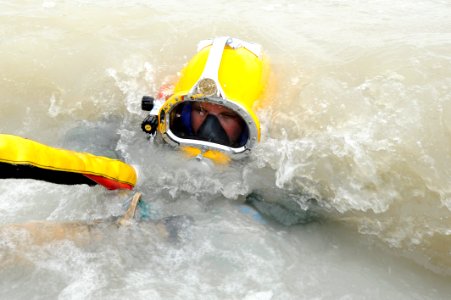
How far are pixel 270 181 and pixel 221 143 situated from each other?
59 centimetres

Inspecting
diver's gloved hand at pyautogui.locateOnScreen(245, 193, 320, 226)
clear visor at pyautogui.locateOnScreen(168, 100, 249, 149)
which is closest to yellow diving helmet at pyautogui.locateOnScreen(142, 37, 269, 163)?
clear visor at pyautogui.locateOnScreen(168, 100, 249, 149)

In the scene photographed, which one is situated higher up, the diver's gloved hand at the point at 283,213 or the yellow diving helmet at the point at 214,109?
the yellow diving helmet at the point at 214,109

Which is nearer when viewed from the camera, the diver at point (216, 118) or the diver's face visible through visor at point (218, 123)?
the diver at point (216, 118)

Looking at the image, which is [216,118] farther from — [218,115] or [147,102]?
[147,102]

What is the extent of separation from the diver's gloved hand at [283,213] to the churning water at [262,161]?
0.25 feet

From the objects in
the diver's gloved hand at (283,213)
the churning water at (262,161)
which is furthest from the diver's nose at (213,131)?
the diver's gloved hand at (283,213)

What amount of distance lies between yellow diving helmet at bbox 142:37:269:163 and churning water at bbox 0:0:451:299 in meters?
0.22

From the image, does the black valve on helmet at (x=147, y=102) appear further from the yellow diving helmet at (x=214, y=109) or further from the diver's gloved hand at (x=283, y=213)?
the diver's gloved hand at (x=283, y=213)

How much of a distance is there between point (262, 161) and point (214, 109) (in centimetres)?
69

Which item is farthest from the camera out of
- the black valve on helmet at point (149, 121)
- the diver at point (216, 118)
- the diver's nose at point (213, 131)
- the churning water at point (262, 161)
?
the diver's nose at point (213, 131)

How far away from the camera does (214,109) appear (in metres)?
3.85

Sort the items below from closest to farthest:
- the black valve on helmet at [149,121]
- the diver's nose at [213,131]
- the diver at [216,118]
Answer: the diver at [216,118] → the black valve on helmet at [149,121] → the diver's nose at [213,131]

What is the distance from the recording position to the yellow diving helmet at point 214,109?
3.61m

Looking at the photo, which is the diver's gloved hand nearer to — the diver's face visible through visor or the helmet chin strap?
the diver's face visible through visor
